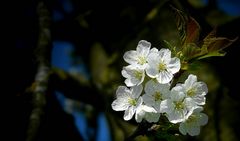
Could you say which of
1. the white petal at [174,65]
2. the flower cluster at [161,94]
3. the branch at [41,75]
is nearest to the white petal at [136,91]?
the flower cluster at [161,94]

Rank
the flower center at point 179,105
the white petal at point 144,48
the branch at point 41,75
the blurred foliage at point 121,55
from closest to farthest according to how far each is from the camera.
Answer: the flower center at point 179,105 < the white petal at point 144,48 < the branch at point 41,75 < the blurred foliage at point 121,55

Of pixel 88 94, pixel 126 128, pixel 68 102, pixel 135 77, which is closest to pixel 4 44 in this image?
pixel 88 94

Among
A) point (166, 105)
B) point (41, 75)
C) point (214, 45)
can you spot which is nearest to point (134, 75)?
point (166, 105)

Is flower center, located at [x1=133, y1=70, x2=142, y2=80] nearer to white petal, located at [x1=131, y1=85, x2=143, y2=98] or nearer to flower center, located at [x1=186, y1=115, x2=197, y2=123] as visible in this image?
white petal, located at [x1=131, y1=85, x2=143, y2=98]

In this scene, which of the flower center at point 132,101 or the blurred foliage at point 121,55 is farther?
the blurred foliage at point 121,55

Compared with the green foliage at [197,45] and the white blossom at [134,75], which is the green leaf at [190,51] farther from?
the white blossom at [134,75]

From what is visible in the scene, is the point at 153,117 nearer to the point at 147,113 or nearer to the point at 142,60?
the point at 147,113
